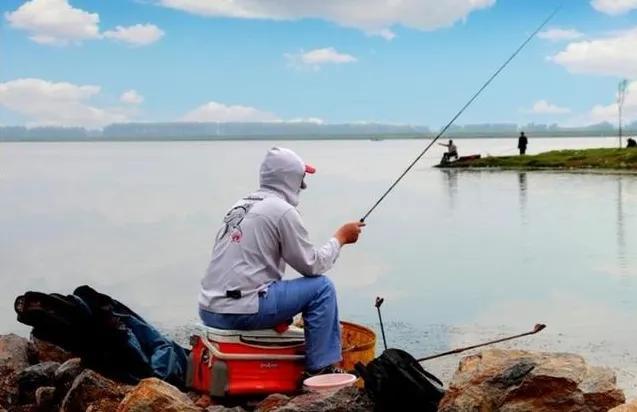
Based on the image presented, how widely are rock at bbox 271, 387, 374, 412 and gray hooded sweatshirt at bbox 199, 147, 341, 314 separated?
1.66ft

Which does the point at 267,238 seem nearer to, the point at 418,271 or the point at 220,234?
the point at 220,234

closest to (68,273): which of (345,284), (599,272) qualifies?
(345,284)

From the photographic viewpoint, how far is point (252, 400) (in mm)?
4457

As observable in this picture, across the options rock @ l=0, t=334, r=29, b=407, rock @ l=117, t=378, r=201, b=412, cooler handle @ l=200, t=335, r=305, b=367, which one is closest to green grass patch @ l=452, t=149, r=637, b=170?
rock @ l=0, t=334, r=29, b=407

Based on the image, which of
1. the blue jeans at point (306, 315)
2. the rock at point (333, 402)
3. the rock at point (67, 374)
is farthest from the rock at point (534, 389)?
the rock at point (67, 374)

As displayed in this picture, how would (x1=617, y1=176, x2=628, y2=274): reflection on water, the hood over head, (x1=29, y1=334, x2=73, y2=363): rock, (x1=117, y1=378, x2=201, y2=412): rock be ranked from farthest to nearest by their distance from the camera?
(x1=617, y1=176, x2=628, y2=274): reflection on water
(x1=29, y1=334, x2=73, y2=363): rock
the hood over head
(x1=117, y1=378, x2=201, y2=412): rock

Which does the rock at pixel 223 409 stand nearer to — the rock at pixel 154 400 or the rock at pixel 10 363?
the rock at pixel 154 400

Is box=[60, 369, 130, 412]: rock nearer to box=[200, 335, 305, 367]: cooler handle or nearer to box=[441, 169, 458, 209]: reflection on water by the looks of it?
box=[200, 335, 305, 367]: cooler handle

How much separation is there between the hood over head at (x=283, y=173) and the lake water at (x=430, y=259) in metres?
1.94

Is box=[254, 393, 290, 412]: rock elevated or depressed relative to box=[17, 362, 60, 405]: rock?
elevated

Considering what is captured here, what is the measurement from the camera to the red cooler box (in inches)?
172

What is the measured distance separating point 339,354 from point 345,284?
4.62m

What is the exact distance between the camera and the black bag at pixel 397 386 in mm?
4031

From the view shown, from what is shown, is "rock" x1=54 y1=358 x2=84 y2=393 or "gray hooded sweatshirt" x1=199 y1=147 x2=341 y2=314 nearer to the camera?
"gray hooded sweatshirt" x1=199 y1=147 x2=341 y2=314
